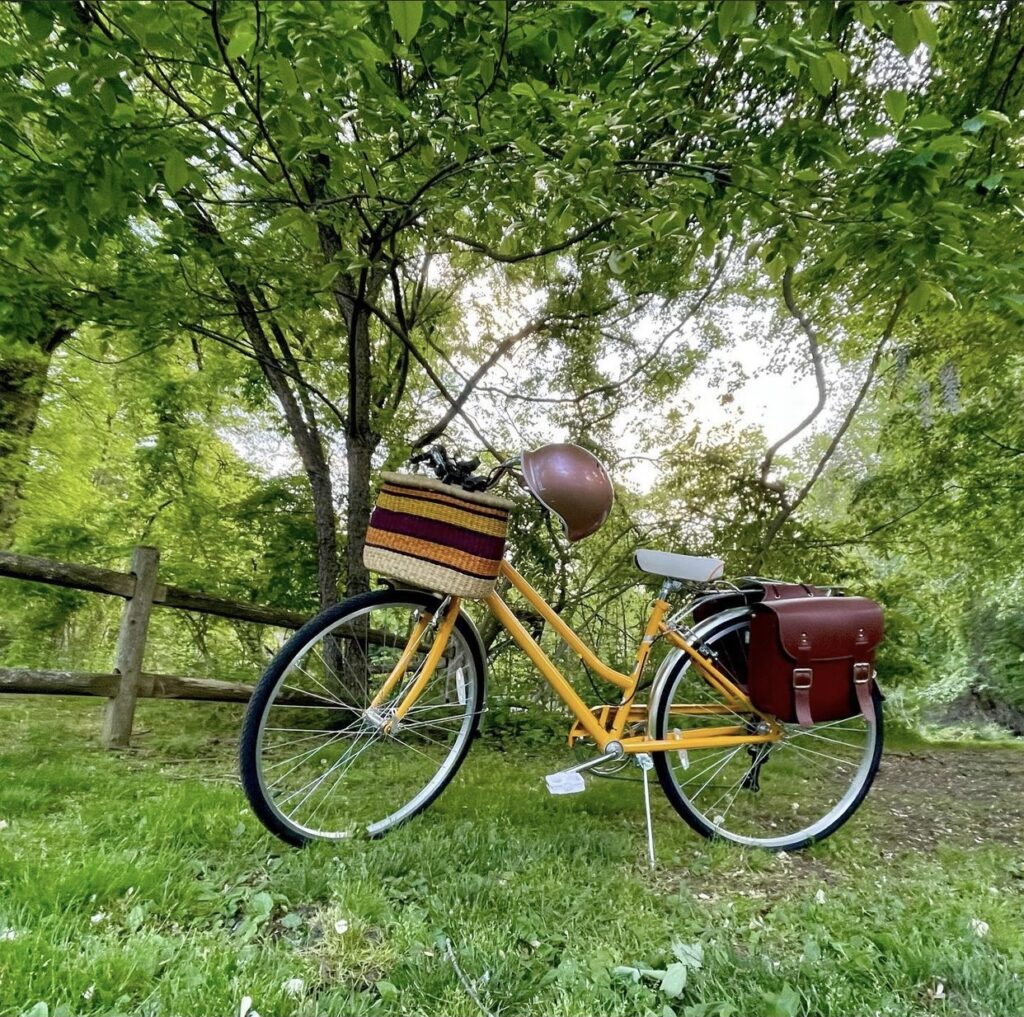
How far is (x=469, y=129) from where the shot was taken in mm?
1475

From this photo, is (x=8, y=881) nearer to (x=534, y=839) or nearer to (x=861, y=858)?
(x=534, y=839)

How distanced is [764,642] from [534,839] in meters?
1.01

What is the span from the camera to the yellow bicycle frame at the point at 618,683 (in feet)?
5.84

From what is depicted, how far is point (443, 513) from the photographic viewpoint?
5.55 feet

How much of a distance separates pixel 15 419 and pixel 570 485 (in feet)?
18.0

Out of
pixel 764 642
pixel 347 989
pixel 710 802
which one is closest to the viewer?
pixel 347 989

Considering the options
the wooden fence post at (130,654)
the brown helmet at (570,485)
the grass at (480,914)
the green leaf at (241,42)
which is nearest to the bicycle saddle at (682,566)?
the brown helmet at (570,485)

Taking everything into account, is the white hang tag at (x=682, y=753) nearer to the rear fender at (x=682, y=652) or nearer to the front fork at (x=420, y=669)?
the rear fender at (x=682, y=652)

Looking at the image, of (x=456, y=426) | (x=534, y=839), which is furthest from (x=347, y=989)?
(x=456, y=426)

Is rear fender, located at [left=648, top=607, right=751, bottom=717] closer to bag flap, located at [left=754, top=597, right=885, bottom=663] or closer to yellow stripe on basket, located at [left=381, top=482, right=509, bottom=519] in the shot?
bag flap, located at [left=754, top=597, right=885, bottom=663]

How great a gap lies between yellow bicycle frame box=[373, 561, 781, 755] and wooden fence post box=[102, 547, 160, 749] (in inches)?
A: 70.9

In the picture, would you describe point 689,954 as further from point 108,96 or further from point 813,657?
point 108,96

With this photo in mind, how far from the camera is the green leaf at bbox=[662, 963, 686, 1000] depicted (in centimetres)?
107

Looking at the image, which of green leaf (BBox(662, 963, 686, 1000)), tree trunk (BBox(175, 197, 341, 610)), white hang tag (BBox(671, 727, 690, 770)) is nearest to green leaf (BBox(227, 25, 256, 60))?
green leaf (BBox(662, 963, 686, 1000))
